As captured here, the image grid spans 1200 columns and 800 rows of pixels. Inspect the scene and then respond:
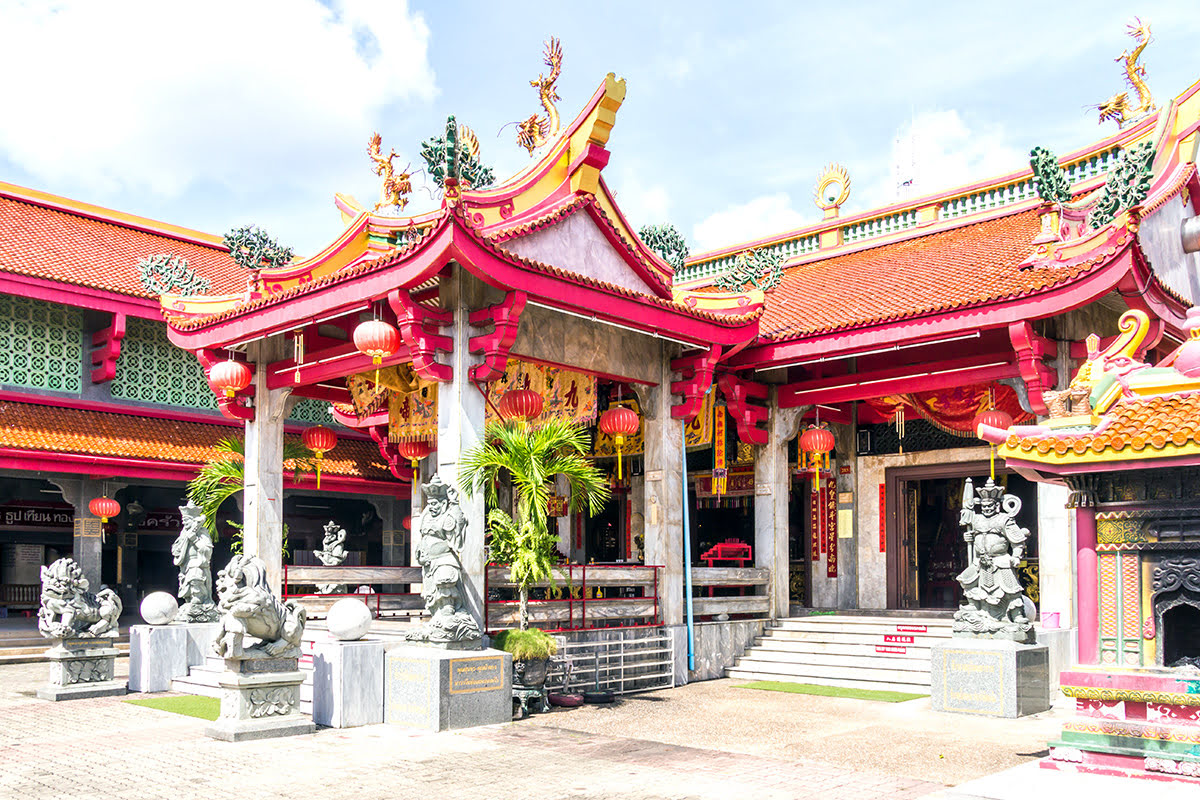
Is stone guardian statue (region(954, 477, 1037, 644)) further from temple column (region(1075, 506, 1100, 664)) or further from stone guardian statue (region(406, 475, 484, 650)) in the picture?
stone guardian statue (region(406, 475, 484, 650))

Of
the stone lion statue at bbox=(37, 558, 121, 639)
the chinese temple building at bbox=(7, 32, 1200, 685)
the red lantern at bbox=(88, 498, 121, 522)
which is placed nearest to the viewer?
the chinese temple building at bbox=(7, 32, 1200, 685)

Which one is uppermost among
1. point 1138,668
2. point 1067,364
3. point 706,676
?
point 1067,364

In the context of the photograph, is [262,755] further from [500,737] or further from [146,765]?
[500,737]

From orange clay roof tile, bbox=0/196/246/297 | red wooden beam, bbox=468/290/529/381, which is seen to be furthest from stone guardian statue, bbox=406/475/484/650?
orange clay roof tile, bbox=0/196/246/297

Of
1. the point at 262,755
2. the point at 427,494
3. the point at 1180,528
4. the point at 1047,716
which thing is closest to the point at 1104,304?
the point at 1047,716

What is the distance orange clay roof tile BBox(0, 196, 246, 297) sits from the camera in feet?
63.5

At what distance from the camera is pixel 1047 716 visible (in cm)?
1099

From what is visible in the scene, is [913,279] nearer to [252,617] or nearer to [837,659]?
[837,659]

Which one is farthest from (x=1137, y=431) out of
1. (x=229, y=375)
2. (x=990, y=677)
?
(x=229, y=375)

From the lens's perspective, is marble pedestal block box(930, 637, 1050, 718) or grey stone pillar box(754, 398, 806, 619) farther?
grey stone pillar box(754, 398, 806, 619)

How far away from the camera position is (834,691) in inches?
506

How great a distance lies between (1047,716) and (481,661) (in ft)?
19.2

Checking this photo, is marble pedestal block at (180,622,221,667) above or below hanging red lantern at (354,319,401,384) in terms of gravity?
below

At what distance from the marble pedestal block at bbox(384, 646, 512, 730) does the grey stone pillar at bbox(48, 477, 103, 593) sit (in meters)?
10.2
